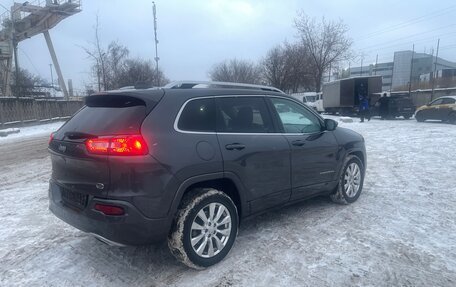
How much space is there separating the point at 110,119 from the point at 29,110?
24.8m

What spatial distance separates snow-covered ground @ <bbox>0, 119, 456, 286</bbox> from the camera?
125 inches

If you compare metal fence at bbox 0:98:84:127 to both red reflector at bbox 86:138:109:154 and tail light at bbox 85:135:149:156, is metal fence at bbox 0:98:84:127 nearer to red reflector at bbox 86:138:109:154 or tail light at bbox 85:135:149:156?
red reflector at bbox 86:138:109:154

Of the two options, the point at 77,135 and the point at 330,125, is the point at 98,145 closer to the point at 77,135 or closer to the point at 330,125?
the point at 77,135

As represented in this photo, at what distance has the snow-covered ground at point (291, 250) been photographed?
10.4 ft

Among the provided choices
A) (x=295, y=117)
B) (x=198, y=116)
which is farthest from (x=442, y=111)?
(x=198, y=116)

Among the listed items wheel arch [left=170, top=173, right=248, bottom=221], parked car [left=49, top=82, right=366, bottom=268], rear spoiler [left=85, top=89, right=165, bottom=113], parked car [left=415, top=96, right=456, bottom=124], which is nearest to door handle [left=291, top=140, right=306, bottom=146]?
parked car [left=49, top=82, right=366, bottom=268]

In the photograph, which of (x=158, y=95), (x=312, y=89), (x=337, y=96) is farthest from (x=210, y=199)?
(x=312, y=89)

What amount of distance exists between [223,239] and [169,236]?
1.95 ft

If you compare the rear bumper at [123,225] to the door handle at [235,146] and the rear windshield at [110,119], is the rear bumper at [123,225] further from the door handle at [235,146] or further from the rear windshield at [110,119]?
the door handle at [235,146]

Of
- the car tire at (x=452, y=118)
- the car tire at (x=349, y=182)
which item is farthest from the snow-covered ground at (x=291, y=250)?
the car tire at (x=452, y=118)

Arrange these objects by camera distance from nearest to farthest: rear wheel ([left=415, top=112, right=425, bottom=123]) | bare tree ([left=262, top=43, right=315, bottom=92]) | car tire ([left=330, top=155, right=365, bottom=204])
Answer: car tire ([left=330, top=155, right=365, bottom=204]) < rear wheel ([left=415, top=112, right=425, bottom=123]) < bare tree ([left=262, top=43, right=315, bottom=92])

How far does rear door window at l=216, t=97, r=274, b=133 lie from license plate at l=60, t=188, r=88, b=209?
4.83 ft

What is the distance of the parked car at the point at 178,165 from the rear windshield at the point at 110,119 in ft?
0.04

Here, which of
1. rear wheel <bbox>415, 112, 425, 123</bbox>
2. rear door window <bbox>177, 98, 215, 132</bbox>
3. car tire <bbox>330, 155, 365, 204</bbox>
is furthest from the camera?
rear wheel <bbox>415, 112, 425, 123</bbox>
